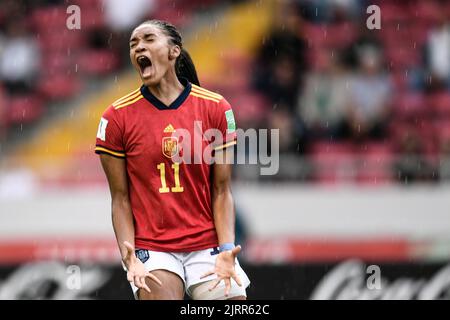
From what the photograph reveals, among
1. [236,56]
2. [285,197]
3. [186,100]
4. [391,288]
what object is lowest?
[391,288]

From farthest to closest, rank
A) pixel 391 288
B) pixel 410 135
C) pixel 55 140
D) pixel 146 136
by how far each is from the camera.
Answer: pixel 55 140 < pixel 410 135 < pixel 391 288 < pixel 146 136

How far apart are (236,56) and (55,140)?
108 inches

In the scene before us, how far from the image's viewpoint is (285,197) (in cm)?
1192

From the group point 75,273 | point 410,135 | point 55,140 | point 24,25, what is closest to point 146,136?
point 75,273

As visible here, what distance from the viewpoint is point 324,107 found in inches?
515

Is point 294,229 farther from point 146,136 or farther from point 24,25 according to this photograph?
point 146,136

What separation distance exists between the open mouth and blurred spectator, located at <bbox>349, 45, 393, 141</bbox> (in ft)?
24.0

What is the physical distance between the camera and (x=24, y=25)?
1480 centimetres

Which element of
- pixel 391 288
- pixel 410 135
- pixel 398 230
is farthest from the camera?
pixel 410 135

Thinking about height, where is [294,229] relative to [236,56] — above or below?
below

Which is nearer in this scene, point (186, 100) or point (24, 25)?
point (186, 100)

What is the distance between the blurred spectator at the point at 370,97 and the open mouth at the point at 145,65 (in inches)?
289

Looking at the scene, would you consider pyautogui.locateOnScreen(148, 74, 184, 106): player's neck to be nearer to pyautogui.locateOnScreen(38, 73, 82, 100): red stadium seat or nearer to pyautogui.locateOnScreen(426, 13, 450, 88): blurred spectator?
pyautogui.locateOnScreen(426, 13, 450, 88): blurred spectator

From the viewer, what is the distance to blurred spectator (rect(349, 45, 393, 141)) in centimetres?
1305
